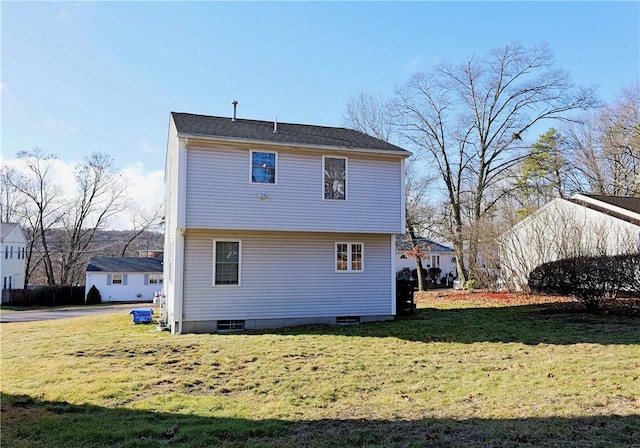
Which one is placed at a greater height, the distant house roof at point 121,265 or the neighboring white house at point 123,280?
the distant house roof at point 121,265

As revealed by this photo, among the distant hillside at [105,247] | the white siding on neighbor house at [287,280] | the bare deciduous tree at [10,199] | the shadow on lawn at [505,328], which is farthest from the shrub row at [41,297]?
the shadow on lawn at [505,328]

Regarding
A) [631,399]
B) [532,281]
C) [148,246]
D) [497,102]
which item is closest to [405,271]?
[497,102]

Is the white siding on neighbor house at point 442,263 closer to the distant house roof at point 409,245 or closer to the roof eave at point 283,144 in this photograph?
the distant house roof at point 409,245

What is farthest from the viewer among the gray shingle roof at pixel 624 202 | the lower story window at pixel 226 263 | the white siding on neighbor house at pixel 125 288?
the white siding on neighbor house at pixel 125 288

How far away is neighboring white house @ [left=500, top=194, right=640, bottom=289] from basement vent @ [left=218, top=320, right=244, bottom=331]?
1232 cm

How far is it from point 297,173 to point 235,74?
15.9 ft

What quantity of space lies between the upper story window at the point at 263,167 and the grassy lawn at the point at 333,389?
425cm

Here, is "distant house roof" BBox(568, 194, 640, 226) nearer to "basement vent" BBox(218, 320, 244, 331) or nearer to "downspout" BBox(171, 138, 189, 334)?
"basement vent" BBox(218, 320, 244, 331)

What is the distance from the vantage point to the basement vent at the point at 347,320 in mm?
13062

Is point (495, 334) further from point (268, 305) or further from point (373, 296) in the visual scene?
point (268, 305)

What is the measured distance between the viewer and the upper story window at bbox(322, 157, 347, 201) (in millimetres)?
12797

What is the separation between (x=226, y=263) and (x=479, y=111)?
64.2ft

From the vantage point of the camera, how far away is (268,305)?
12461 millimetres

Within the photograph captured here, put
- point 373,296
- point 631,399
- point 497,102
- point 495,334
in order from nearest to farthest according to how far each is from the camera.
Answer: point 631,399 → point 495,334 → point 373,296 → point 497,102
